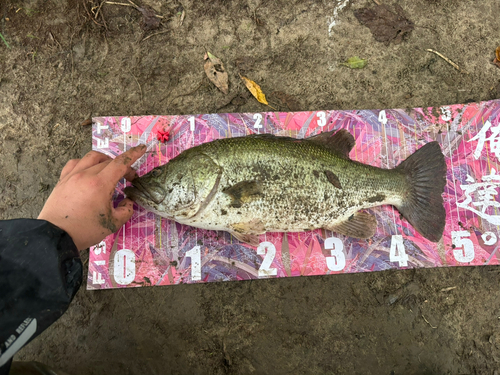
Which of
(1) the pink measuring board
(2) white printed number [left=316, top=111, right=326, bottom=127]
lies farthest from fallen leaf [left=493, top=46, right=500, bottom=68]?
(2) white printed number [left=316, top=111, right=326, bottom=127]

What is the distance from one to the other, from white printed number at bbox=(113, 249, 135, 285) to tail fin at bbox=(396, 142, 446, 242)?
3.01 meters

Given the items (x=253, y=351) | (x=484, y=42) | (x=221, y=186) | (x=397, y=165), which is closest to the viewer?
(x=221, y=186)

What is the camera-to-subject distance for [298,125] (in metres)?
3.58

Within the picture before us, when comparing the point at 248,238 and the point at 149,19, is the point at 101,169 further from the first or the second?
the point at 149,19

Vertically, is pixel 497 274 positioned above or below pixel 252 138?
below

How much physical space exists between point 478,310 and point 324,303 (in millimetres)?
1739

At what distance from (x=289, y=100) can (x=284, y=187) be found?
129 centimetres

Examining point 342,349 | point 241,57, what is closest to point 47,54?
point 241,57

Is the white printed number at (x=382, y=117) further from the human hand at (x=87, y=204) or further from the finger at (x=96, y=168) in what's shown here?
the finger at (x=96, y=168)

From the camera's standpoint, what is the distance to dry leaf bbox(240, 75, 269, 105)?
3.60m

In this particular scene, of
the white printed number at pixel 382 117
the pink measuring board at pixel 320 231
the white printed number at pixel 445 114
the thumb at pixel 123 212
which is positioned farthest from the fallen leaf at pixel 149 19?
the white printed number at pixel 445 114

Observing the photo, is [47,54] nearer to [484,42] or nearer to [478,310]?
[484,42]

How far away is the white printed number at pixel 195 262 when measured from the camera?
10.9ft

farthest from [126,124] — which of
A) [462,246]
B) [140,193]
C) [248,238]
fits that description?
Answer: [462,246]
